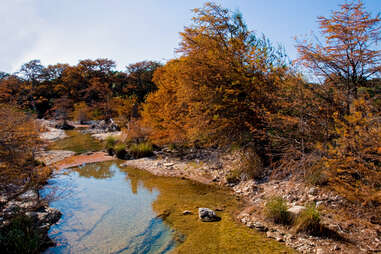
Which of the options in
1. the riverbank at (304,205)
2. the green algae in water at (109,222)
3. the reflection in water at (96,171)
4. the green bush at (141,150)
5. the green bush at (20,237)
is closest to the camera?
the riverbank at (304,205)

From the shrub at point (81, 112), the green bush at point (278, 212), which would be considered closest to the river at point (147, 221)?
the green bush at point (278, 212)

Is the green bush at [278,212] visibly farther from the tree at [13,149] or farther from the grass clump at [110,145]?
the grass clump at [110,145]

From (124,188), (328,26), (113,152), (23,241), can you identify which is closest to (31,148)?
(23,241)

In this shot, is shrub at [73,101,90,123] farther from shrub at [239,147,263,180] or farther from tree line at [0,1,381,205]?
shrub at [239,147,263,180]

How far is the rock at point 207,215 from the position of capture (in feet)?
22.5

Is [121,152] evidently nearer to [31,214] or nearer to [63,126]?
[31,214]

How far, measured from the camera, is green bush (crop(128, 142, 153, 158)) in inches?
610

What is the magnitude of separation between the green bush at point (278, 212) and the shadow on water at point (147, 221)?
0.73 m

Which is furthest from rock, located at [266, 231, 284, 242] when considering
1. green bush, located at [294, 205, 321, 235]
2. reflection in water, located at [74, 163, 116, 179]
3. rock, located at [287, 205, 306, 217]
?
reflection in water, located at [74, 163, 116, 179]

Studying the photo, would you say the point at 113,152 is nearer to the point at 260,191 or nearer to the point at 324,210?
the point at 260,191

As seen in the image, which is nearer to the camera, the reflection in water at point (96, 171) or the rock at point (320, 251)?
the rock at point (320, 251)

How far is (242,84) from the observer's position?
8.80 m

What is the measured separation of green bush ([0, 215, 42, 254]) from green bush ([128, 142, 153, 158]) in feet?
31.7

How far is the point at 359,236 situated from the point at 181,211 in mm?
4631
